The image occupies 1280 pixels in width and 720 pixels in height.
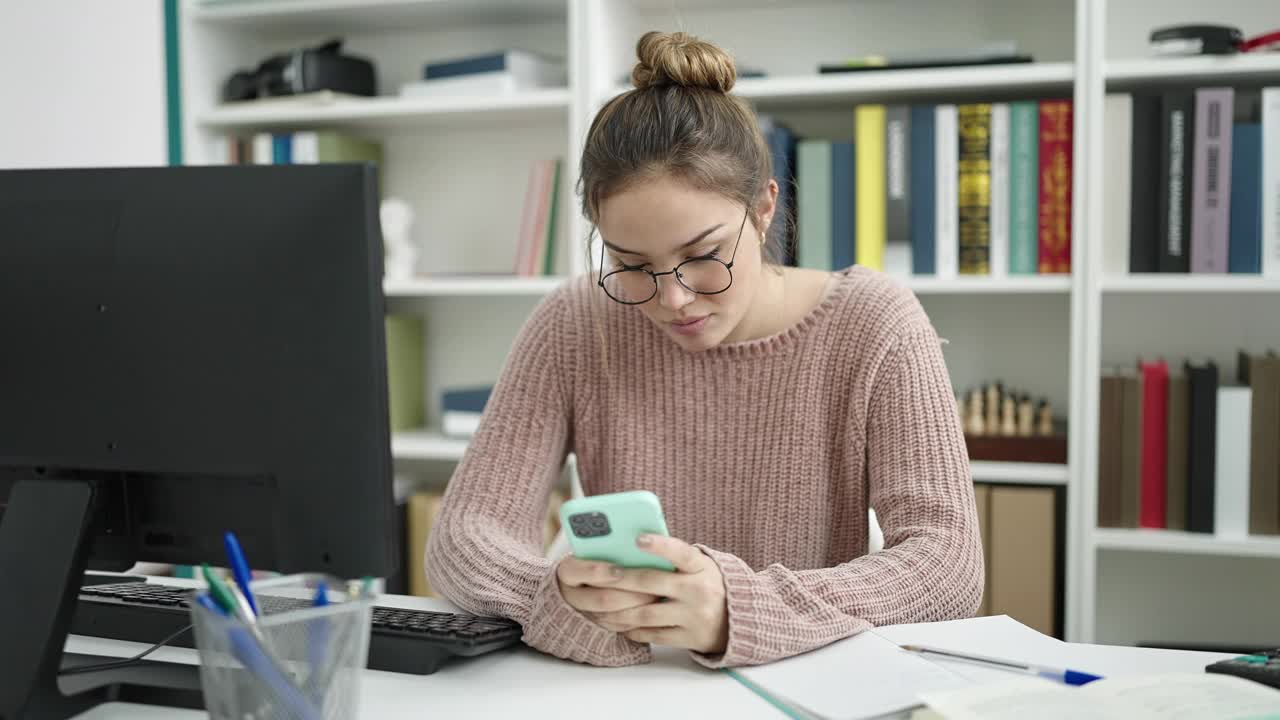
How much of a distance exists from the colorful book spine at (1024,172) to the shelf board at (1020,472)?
411 millimetres

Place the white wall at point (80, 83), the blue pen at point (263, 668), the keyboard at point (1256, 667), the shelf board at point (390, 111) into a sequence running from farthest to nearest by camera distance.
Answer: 1. the shelf board at point (390, 111)
2. the white wall at point (80, 83)
3. the keyboard at point (1256, 667)
4. the blue pen at point (263, 668)

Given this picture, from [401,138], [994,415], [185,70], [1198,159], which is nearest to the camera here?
[1198,159]

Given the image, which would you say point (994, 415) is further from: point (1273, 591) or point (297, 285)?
point (297, 285)

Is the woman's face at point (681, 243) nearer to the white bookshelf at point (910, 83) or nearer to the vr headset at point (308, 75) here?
the white bookshelf at point (910, 83)

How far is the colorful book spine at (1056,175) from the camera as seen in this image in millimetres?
1990

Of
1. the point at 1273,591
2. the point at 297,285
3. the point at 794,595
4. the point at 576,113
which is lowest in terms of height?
the point at 1273,591

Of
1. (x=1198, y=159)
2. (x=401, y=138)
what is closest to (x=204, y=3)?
(x=401, y=138)

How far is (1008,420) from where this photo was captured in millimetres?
2111

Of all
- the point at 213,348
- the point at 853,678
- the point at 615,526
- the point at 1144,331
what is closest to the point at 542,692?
the point at 615,526

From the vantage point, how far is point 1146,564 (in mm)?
2270

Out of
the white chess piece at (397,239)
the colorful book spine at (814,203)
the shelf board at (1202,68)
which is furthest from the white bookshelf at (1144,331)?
the white chess piece at (397,239)

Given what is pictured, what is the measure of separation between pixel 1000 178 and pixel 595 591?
1.41 m

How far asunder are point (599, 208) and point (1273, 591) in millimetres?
1774

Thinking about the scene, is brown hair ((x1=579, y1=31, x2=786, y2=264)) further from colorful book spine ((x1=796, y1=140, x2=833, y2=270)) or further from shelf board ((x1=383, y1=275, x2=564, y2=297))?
shelf board ((x1=383, y1=275, x2=564, y2=297))
